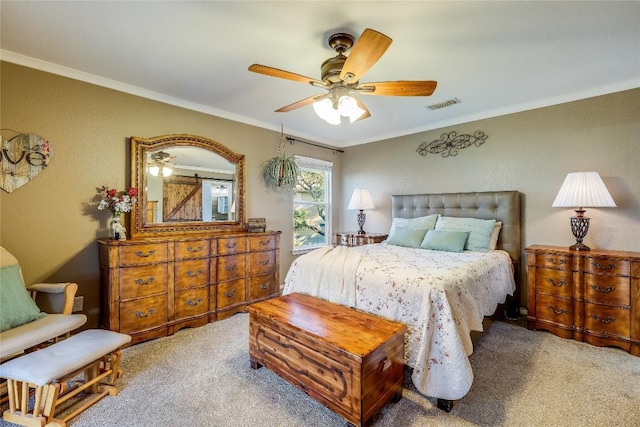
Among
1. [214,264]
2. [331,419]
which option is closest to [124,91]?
[214,264]

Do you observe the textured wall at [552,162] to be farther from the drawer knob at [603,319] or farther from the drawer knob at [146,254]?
the drawer knob at [146,254]

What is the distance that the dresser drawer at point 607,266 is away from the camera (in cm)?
251

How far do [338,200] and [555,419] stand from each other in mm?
4149

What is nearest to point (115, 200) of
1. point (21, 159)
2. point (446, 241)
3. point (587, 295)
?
point (21, 159)

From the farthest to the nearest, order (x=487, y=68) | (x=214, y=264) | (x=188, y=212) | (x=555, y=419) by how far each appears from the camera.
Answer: (x=188, y=212)
(x=214, y=264)
(x=487, y=68)
(x=555, y=419)

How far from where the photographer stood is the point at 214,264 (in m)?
3.19

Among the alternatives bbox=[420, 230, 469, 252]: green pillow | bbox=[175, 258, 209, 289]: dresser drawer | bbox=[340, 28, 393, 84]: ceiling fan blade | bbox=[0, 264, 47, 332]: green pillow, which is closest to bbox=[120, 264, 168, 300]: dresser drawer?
bbox=[175, 258, 209, 289]: dresser drawer

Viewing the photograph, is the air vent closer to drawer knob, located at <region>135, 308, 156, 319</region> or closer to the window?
the window

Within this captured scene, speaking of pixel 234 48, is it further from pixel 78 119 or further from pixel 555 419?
pixel 555 419

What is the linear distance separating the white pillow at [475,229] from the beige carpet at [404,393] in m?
1.08

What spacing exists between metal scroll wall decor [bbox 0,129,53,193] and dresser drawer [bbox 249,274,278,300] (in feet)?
7.51

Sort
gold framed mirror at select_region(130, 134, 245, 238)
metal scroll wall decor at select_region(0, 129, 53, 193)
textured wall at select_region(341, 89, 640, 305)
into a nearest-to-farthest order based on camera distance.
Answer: metal scroll wall decor at select_region(0, 129, 53, 193)
textured wall at select_region(341, 89, 640, 305)
gold framed mirror at select_region(130, 134, 245, 238)

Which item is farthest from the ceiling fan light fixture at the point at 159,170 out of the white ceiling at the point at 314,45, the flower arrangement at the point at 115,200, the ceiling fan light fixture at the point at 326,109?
the ceiling fan light fixture at the point at 326,109

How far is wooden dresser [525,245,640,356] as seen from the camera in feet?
8.18
